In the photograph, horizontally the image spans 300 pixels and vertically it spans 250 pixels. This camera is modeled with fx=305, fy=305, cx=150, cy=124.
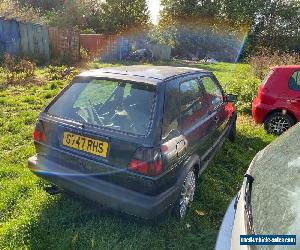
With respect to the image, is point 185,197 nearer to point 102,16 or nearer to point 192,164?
point 192,164

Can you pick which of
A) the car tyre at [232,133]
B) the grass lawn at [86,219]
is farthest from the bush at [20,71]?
the car tyre at [232,133]

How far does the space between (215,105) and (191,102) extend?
1.06 metres

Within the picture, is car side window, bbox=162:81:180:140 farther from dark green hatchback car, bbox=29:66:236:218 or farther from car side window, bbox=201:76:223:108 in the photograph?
car side window, bbox=201:76:223:108

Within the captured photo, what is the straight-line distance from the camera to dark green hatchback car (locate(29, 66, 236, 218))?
2.93 meters

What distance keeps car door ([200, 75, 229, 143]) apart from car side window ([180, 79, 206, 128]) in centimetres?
30

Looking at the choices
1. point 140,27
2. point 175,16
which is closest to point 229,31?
point 175,16

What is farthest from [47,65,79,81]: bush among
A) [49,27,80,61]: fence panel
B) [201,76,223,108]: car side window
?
[201,76,223,108]: car side window

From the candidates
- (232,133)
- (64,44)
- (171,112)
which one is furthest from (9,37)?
(171,112)

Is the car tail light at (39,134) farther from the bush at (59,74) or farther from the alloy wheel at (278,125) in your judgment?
the bush at (59,74)

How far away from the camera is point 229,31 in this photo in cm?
3716

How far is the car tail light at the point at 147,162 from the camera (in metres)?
2.88

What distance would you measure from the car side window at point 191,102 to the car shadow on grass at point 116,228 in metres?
1.14

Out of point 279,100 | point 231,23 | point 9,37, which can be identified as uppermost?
point 231,23

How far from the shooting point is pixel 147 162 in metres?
2.88
